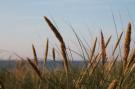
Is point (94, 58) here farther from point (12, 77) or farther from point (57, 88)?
point (12, 77)

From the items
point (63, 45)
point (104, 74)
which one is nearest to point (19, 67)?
point (104, 74)

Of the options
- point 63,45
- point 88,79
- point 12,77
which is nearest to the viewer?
point 63,45

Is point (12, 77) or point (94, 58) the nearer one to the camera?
point (94, 58)

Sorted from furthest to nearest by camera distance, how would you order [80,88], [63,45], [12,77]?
[12,77], [80,88], [63,45]

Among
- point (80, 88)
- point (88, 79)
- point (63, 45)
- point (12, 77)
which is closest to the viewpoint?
point (63, 45)

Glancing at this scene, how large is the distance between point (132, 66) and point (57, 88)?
80cm

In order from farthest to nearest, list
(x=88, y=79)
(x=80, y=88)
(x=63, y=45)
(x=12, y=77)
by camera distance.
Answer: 1. (x=12, y=77)
2. (x=88, y=79)
3. (x=80, y=88)
4. (x=63, y=45)

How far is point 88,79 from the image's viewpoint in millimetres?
2688

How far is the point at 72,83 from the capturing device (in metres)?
2.64

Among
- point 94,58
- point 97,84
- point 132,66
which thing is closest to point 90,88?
point 97,84

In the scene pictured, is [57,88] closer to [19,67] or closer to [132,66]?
[132,66]

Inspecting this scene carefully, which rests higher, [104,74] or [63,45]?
[63,45]

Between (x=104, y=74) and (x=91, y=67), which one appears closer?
(x=91, y=67)

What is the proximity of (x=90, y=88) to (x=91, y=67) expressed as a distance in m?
0.16
